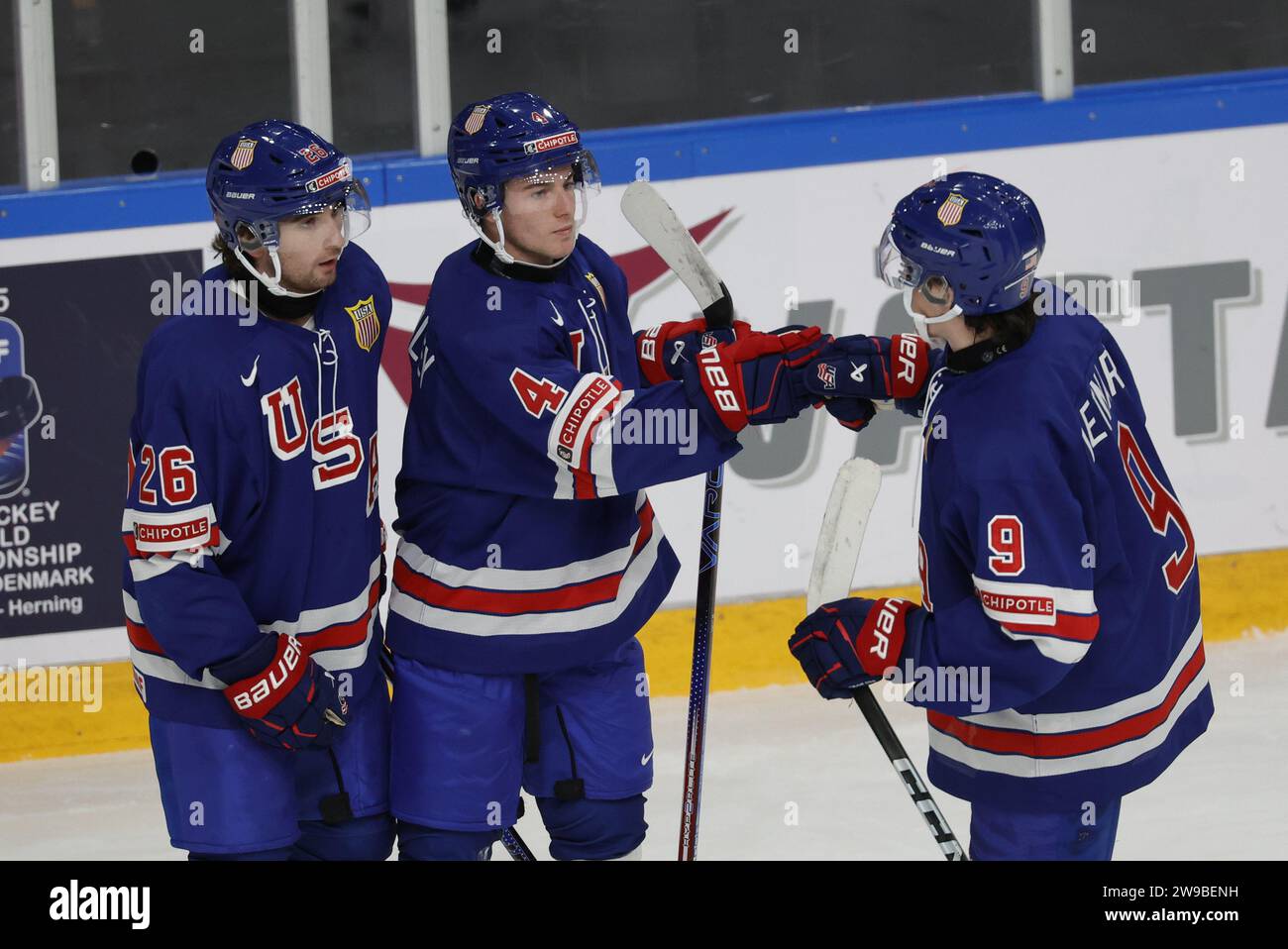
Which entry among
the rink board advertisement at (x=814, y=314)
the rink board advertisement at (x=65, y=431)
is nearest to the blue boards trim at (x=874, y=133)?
the rink board advertisement at (x=814, y=314)

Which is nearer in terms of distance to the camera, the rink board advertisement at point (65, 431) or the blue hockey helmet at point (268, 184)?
the blue hockey helmet at point (268, 184)

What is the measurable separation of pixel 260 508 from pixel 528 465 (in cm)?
39

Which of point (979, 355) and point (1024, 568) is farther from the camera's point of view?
point (979, 355)

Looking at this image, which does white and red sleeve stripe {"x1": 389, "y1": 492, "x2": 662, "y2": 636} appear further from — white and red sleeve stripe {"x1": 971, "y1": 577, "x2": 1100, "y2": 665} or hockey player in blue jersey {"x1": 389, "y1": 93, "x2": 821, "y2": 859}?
white and red sleeve stripe {"x1": 971, "y1": 577, "x2": 1100, "y2": 665}

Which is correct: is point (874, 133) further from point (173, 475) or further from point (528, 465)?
point (173, 475)

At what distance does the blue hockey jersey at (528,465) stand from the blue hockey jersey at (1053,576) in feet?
1.38

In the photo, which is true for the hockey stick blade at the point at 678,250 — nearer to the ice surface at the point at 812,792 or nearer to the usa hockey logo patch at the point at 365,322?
the usa hockey logo patch at the point at 365,322

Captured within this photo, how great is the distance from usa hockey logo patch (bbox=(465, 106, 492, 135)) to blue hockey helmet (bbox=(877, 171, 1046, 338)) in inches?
25.6

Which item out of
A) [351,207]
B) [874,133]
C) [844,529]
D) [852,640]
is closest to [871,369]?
[844,529]

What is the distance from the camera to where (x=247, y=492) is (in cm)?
Answer: 244

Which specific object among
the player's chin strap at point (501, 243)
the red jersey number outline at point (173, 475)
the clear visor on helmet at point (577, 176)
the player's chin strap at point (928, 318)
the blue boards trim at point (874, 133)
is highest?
the blue boards trim at point (874, 133)

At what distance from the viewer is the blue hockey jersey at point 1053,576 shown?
212cm

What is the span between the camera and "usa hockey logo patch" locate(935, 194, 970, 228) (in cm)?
221

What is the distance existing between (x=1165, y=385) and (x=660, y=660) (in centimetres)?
149
